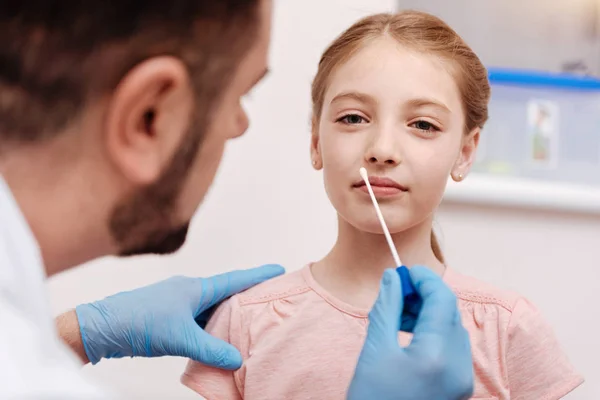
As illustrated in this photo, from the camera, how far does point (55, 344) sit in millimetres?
497

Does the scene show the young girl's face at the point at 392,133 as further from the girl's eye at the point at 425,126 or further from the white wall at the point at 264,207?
the white wall at the point at 264,207

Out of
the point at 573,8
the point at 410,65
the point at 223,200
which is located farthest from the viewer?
the point at 573,8

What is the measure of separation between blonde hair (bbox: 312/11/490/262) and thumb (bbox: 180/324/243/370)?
12.4 inches

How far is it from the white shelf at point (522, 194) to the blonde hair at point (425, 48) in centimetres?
36

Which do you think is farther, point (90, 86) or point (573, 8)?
point (573, 8)

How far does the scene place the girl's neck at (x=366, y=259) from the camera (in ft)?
3.18

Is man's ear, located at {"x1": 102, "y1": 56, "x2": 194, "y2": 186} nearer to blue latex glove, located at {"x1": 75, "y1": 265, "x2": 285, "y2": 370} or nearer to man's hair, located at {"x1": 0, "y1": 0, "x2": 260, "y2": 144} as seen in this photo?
man's hair, located at {"x1": 0, "y1": 0, "x2": 260, "y2": 144}

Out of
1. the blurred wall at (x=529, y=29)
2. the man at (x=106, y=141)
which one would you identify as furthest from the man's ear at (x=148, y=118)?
the blurred wall at (x=529, y=29)

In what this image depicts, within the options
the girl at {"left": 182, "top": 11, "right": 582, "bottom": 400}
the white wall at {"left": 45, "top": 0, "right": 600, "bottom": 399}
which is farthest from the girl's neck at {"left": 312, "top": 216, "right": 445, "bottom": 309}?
the white wall at {"left": 45, "top": 0, "right": 600, "bottom": 399}

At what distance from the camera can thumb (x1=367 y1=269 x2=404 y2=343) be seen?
701mm

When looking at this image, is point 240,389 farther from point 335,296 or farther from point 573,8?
point 573,8

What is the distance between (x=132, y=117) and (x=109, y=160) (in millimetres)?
38

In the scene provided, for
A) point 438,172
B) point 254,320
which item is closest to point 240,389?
point 254,320

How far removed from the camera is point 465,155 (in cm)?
101
